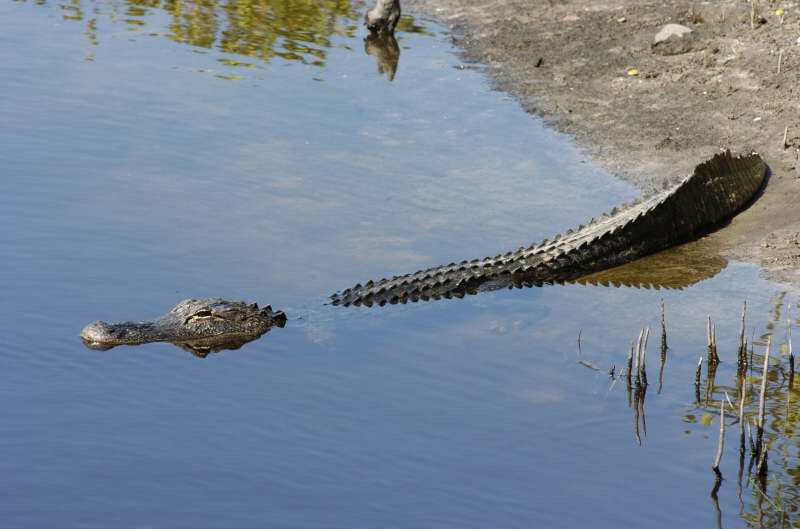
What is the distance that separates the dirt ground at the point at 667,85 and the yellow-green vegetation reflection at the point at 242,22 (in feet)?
6.94

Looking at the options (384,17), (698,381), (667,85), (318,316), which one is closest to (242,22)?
(384,17)

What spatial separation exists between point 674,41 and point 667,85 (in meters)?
1.04

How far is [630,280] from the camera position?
31.4 feet

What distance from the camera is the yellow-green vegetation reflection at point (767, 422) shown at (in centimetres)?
599

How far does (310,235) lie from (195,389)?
283 centimetres

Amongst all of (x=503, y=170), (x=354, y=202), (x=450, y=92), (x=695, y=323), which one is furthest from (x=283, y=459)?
(x=450, y=92)

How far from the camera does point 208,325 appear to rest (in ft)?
27.5

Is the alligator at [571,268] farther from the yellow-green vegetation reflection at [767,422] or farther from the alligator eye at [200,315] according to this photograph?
the yellow-green vegetation reflection at [767,422]

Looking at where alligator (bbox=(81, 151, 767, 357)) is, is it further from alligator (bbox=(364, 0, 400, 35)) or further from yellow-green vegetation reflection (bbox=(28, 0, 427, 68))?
alligator (bbox=(364, 0, 400, 35))

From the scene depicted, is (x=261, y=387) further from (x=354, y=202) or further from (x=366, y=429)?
(x=354, y=202)

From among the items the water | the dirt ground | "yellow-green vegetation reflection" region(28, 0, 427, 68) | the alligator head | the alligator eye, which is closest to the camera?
the water

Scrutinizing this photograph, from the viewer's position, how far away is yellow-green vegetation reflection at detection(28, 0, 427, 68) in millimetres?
16500

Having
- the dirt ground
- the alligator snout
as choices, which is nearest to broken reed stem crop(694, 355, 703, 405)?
the dirt ground

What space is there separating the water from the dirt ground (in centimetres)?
49
